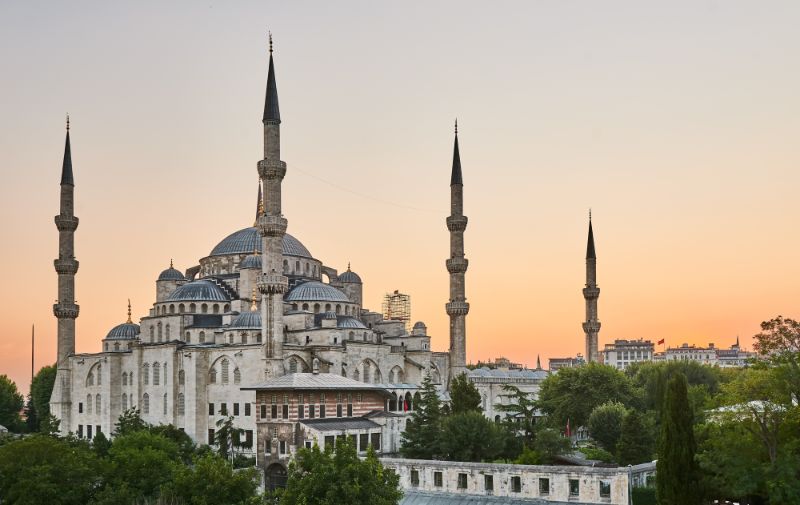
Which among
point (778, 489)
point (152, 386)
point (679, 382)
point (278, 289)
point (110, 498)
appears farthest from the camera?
point (152, 386)

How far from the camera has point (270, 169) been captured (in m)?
43.0

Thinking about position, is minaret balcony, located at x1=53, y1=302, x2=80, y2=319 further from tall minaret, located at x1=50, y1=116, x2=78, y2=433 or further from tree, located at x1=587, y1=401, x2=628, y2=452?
tree, located at x1=587, y1=401, x2=628, y2=452

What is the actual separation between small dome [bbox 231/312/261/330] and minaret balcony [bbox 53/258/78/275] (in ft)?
35.4

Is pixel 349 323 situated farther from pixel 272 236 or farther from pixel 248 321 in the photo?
pixel 272 236

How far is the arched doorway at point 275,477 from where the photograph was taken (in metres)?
34.0

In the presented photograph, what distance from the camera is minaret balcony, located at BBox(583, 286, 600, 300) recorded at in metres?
56.1

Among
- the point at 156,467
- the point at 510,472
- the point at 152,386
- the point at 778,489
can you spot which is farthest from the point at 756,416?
the point at 152,386

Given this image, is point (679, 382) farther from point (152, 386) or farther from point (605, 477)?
point (152, 386)

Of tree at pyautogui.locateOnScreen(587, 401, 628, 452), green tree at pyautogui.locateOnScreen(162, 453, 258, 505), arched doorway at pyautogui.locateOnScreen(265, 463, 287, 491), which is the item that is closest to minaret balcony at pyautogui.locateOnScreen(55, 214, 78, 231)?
arched doorway at pyautogui.locateOnScreen(265, 463, 287, 491)

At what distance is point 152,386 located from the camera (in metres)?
47.9

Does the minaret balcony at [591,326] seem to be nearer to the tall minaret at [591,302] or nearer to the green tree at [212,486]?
the tall minaret at [591,302]

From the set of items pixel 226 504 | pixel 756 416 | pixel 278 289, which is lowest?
pixel 226 504

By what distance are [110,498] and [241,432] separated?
670 inches

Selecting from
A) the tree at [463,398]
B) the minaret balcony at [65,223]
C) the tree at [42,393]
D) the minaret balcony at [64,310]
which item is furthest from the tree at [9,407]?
the tree at [463,398]
